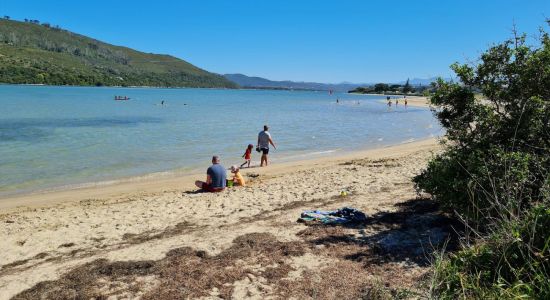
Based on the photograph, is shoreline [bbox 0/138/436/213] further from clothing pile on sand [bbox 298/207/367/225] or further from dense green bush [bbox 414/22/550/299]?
dense green bush [bbox 414/22/550/299]

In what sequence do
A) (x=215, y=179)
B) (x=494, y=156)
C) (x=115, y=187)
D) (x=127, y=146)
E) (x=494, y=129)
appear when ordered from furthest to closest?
(x=127, y=146) → (x=115, y=187) → (x=215, y=179) → (x=494, y=129) → (x=494, y=156)

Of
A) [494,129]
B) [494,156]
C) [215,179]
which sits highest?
[494,129]

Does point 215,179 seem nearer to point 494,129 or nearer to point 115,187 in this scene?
point 115,187

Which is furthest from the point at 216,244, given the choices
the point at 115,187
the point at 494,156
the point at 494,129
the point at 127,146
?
the point at 127,146

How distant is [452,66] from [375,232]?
10.4 feet

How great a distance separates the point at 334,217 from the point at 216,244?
249cm

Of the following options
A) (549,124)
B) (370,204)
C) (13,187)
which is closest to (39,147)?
(13,187)

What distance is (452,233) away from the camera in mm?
7266

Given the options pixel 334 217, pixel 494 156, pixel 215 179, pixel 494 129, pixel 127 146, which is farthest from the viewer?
pixel 127 146

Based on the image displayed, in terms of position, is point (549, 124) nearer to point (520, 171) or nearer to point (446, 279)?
point (520, 171)

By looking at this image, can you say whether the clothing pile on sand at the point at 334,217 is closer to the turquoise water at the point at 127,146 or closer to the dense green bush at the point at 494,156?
the dense green bush at the point at 494,156

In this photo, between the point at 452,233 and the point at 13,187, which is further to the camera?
the point at 13,187

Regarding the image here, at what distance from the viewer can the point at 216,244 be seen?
7227 mm

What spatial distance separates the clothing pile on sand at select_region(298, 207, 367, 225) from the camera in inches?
325
